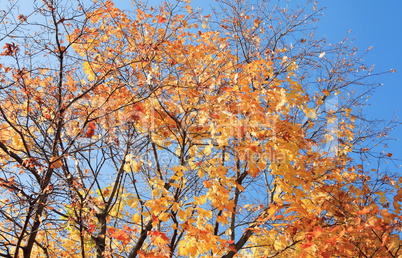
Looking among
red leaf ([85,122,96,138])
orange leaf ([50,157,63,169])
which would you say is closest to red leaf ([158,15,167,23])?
red leaf ([85,122,96,138])

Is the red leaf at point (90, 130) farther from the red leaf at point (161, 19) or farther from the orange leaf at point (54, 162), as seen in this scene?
the red leaf at point (161, 19)

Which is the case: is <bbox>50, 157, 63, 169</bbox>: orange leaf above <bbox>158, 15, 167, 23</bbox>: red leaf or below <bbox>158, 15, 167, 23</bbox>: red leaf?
below

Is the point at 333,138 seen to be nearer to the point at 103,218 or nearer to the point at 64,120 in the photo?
the point at 103,218

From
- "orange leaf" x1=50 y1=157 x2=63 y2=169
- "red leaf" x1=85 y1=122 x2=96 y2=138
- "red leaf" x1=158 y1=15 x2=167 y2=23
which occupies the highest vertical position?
"red leaf" x1=158 y1=15 x2=167 y2=23

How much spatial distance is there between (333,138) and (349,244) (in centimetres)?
308

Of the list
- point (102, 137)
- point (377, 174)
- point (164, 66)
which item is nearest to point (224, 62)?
point (164, 66)

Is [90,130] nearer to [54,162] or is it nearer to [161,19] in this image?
[54,162]

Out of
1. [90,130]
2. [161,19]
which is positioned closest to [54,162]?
[90,130]

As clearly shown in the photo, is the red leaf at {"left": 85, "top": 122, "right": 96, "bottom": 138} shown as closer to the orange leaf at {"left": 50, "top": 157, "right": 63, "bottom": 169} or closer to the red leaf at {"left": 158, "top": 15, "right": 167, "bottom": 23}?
the orange leaf at {"left": 50, "top": 157, "right": 63, "bottom": 169}

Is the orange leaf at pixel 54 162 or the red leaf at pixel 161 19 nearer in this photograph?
the orange leaf at pixel 54 162

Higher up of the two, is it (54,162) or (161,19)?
(161,19)

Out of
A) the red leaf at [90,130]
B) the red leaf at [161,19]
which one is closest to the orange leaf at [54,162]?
the red leaf at [90,130]

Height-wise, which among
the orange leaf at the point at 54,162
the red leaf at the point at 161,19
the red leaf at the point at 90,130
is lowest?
the orange leaf at the point at 54,162

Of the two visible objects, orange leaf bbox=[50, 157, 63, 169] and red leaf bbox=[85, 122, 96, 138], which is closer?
orange leaf bbox=[50, 157, 63, 169]
